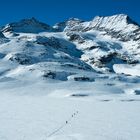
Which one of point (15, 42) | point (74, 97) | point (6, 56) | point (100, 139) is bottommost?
point (100, 139)

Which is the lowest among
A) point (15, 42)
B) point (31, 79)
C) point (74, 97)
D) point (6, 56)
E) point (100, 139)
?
point (100, 139)

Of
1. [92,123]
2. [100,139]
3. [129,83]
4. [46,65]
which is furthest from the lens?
[46,65]

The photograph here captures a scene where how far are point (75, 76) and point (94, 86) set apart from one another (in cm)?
1382

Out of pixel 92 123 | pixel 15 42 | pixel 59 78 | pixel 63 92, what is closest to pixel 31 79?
pixel 59 78

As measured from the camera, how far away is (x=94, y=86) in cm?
11900

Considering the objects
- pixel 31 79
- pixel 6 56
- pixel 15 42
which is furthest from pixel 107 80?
pixel 15 42

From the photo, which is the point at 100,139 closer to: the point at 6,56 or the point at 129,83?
the point at 129,83

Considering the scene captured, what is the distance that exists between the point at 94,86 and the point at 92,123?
7547 centimetres

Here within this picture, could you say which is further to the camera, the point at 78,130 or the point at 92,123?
the point at 92,123

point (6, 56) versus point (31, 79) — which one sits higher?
point (6, 56)

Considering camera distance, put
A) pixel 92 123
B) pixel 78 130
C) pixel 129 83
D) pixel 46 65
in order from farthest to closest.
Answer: pixel 46 65 < pixel 129 83 < pixel 92 123 < pixel 78 130

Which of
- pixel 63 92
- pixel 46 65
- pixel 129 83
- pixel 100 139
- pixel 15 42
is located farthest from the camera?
pixel 15 42

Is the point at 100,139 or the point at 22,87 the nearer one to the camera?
the point at 100,139

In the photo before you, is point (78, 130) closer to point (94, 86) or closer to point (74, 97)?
point (74, 97)
